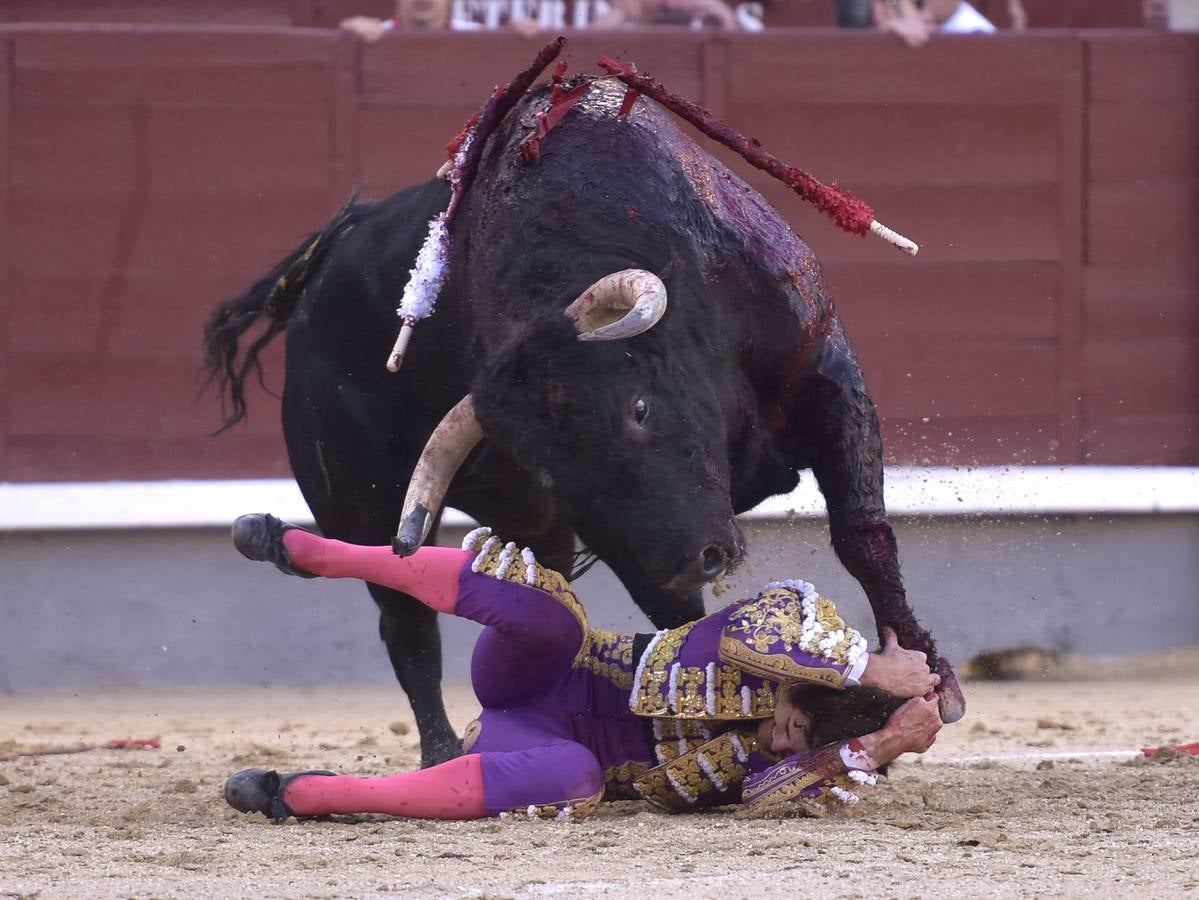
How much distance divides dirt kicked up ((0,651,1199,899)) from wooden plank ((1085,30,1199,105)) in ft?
7.24

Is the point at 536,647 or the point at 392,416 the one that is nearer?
the point at 536,647

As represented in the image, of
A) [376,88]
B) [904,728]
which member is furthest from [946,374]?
Answer: [904,728]

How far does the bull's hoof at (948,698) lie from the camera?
308 centimetres

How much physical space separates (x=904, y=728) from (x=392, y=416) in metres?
1.26

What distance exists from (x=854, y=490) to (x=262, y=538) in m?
1.00

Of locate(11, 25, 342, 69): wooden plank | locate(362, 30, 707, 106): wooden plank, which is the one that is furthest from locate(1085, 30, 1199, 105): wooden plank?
locate(11, 25, 342, 69): wooden plank

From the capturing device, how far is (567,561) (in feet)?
12.4

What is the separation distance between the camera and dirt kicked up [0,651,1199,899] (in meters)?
2.42

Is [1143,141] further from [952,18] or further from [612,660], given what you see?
[612,660]

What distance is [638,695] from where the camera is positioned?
10.1 ft

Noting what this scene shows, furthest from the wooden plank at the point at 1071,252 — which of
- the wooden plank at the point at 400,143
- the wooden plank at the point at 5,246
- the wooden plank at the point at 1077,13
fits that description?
the wooden plank at the point at 5,246

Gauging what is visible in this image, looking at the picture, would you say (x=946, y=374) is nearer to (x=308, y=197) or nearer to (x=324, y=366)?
(x=308, y=197)

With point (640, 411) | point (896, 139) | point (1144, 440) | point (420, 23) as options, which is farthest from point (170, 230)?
point (640, 411)

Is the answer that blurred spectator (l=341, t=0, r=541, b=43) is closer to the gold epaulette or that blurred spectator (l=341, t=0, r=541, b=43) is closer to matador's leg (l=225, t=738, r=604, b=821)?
the gold epaulette
